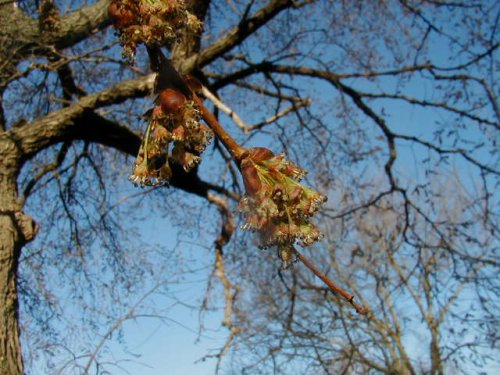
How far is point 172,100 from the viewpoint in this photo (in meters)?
0.87

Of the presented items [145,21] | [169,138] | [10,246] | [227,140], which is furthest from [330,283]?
[10,246]

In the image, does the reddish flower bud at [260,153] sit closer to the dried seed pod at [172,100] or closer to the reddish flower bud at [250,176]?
the reddish flower bud at [250,176]

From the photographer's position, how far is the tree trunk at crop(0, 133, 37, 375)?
321cm

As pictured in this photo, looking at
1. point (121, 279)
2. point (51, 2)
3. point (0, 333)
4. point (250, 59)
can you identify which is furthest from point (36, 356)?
point (250, 59)

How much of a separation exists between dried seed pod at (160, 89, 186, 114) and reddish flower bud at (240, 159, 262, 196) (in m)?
0.15

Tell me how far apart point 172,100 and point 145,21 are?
0.17 m

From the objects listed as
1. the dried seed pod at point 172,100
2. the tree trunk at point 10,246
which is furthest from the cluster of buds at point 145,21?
the tree trunk at point 10,246

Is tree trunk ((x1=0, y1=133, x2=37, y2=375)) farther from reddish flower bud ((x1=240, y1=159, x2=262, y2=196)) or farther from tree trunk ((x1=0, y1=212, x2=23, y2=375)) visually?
reddish flower bud ((x1=240, y1=159, x2=262, y2=196))

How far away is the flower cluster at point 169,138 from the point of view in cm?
88

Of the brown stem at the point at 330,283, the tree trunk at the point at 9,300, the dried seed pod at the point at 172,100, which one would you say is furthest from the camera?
the tree trunk at the point at 9,300

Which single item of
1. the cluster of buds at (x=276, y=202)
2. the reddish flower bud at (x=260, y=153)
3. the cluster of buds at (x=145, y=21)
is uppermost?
the cluster of buds at (x=145, y=21)

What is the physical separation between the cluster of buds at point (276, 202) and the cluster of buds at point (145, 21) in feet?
0.91

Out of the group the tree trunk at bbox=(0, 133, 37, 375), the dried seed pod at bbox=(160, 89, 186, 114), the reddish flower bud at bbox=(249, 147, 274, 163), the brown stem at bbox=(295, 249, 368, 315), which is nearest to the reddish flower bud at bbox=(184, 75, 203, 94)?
the dried seed pod at bbox=(160, 89, 186, 114)

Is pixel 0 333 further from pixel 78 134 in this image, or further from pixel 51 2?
pixel 51 2
